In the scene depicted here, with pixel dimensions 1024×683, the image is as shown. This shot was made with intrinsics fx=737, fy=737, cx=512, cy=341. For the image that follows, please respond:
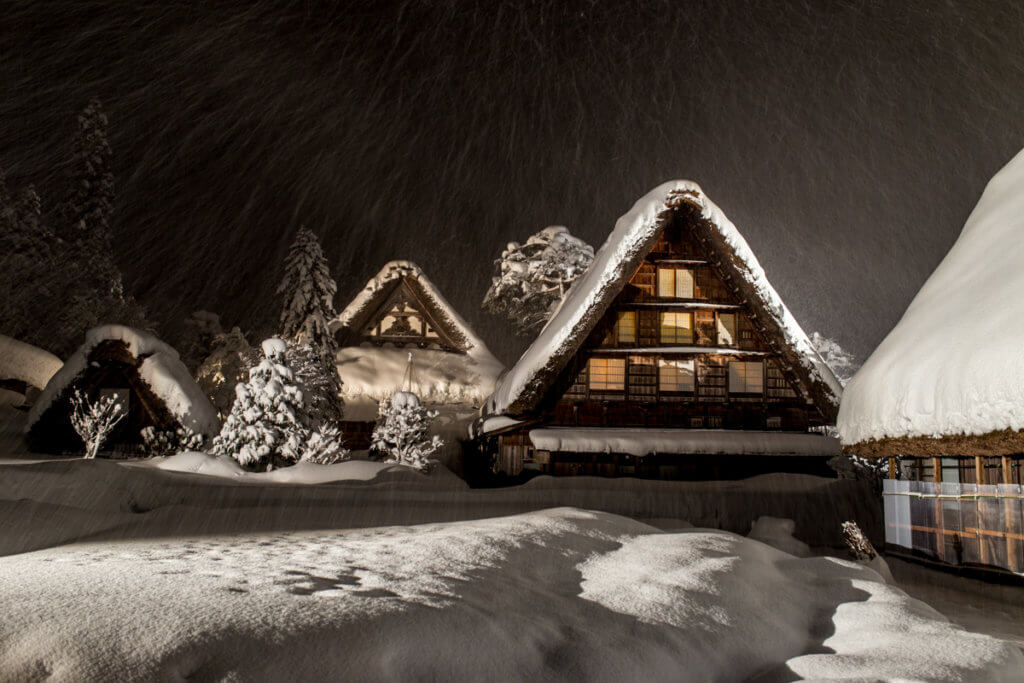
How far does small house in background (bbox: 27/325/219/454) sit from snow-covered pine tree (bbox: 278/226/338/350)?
268 inches

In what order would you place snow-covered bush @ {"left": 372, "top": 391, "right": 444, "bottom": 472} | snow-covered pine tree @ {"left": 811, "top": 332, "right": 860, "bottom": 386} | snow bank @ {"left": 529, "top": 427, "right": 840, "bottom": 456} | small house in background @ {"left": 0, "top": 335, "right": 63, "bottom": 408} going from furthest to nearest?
snow-covered pine tree @ {"left": 811, "top": 332, "right": 860, "bottom": 386}
small house in background @ {"left": 0, "top": 335, "right": 63, "bottom": 408}
snow-covered bush @ {"left": 372, "top": 391, "right": 444, "bottom": 472}
snow bank @ {"left": 529, "top": 427, "right": 840, "bottom": 456}

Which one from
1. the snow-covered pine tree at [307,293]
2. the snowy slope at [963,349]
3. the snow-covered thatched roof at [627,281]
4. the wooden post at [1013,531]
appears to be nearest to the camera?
the snowy slope at [963,349]

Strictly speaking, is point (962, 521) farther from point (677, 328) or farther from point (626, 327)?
point (626, 327)

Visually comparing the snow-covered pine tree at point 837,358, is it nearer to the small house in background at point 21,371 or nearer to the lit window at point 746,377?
the lit window at point 746,377

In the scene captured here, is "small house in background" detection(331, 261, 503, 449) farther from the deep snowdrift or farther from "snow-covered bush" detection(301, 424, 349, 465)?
the deep snowdrift

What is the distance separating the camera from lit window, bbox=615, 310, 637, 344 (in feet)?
49.5

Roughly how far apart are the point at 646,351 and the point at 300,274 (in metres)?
16.8

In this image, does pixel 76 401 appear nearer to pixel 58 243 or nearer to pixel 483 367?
pixel 483 367

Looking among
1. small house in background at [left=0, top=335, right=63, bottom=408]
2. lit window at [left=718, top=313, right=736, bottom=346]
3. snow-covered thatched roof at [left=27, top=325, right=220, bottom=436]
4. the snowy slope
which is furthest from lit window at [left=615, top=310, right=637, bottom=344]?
small house in background at [left=0, top=335, right=63, bottom=408]

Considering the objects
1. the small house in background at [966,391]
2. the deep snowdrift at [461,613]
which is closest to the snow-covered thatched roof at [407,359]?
the small house in background at [966,391]

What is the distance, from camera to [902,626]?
5.39 metres

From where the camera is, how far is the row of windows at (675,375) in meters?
15.0

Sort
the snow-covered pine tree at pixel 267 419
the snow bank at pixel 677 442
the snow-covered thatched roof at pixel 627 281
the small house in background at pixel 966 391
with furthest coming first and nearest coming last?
the snow-covered pine tree at pixel 267 419 → the snow bank at pixel 677 442 → the snow-covered thatched roof at pixel 627 281 → the small house in background at pixel 966 391

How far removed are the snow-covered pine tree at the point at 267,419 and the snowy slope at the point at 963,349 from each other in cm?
1157
